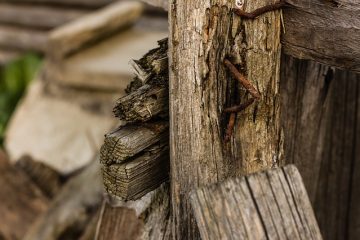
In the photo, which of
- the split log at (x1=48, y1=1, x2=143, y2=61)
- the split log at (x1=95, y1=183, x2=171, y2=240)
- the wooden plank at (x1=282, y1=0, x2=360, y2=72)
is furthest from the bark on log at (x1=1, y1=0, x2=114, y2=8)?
the wooden plank at (x1=282, y1=0, x2=360, y2=72)

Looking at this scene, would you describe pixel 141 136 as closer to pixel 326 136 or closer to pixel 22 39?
pixel 326 136

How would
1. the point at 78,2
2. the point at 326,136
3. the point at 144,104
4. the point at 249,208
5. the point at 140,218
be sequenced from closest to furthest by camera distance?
the point at 249,208
the point at 144,104
the point at 140,218
the point at 326,136
the point at 78,2

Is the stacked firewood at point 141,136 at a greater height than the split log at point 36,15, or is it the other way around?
the stacked firewood at point 141,136

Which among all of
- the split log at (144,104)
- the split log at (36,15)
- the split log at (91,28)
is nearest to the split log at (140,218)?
the split log at (144,104)

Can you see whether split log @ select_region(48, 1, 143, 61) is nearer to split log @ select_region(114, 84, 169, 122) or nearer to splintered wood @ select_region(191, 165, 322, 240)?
split log @ select_region(114, 84, 169, 122)

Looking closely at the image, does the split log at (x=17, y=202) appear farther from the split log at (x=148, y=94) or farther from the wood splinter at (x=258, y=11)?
the wood splinter at (x=258, y=11)

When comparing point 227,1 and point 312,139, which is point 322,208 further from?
point 227,1

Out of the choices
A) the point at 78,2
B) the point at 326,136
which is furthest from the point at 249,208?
the point at 78,2
